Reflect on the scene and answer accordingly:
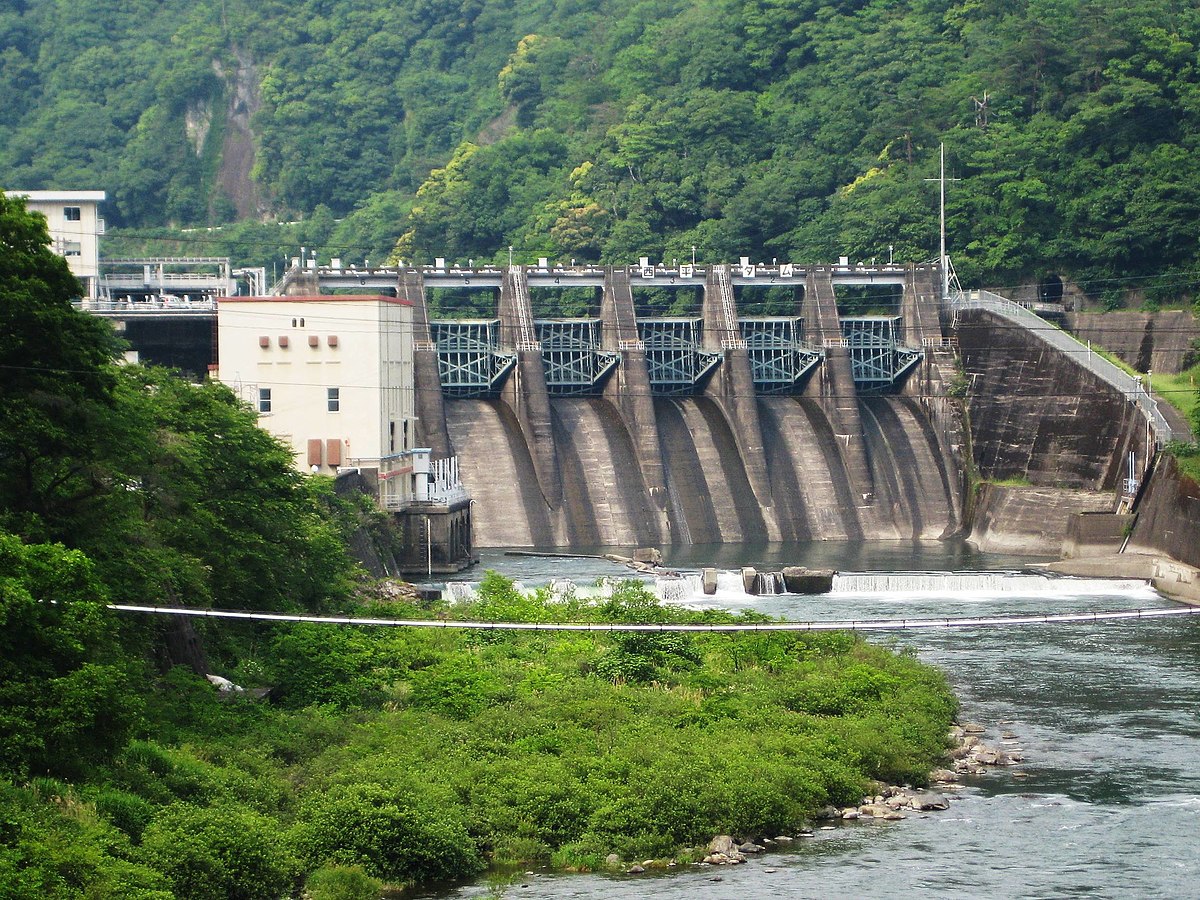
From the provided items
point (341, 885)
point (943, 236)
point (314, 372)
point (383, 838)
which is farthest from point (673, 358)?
point (341, 885)

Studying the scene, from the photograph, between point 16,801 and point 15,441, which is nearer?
point 16,801

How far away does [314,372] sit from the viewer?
6538cm

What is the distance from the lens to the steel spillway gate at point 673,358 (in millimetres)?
87375

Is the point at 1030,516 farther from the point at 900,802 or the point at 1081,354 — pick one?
the point at 900,802

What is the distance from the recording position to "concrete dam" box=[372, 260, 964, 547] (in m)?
80.1

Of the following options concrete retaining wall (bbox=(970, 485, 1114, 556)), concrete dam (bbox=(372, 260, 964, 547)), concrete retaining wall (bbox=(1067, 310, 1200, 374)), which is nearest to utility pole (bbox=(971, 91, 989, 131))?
concrete dam (bbox=(372, 260, 964, 547))

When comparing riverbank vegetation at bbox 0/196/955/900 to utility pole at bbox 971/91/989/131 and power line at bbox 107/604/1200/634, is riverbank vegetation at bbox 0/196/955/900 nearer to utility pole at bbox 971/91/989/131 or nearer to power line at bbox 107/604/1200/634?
power line at bbox 107/604/1200/634

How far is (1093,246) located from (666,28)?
45.9 m

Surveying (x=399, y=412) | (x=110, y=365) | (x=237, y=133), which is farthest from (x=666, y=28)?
(x=110, y=365)

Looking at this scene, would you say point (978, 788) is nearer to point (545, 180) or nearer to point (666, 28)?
point (545, 180)

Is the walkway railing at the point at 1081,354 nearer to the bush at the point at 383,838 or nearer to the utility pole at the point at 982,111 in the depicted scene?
the utility pole at the point at 982,111

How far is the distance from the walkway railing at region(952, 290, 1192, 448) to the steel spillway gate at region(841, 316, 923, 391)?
3012mm

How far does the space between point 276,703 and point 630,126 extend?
274 feet

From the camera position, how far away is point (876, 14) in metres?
121
